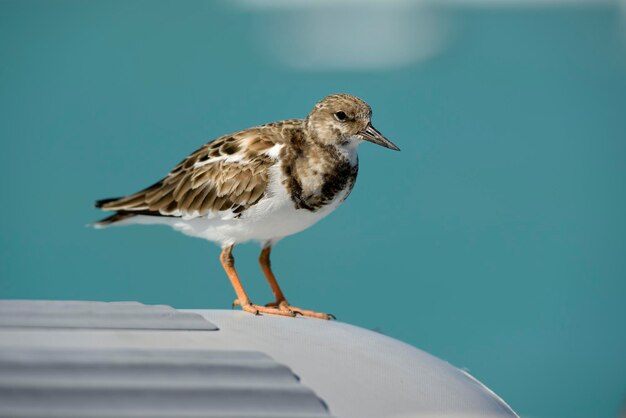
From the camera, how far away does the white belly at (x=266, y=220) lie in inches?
96.1

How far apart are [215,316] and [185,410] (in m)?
0.57

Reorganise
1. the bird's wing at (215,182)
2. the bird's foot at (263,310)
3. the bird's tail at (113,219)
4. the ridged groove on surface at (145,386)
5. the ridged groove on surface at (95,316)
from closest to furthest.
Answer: the ridged groove on surface at (145,386) → the ridged groove on surface at (95,316) → the bird's foot at (263,310) → the bird's wing at (215,182) → the bird's tail at (113,219)

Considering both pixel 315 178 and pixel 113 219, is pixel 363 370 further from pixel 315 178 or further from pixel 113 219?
pixel 113 219

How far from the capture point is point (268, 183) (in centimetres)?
245

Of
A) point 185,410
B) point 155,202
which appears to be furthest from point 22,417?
point 155,202

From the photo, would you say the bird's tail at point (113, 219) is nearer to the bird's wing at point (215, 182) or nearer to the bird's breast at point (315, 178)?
the bird's wing at point (215, 182)

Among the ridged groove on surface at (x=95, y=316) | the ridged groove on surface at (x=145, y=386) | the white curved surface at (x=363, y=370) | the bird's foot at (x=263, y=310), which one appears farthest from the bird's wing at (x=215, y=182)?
the ridged groove on surface at (x=145, y=386)

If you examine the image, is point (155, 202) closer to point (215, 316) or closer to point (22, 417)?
point (215, 316)

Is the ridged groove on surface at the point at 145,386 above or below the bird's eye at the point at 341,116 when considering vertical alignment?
below

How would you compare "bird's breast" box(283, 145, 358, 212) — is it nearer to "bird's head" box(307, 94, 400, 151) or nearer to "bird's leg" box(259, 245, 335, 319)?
"bird's head" box(307, 94, 400, 151)

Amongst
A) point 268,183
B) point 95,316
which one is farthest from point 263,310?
point 95,316

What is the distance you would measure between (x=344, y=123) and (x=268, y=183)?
0.86 feet

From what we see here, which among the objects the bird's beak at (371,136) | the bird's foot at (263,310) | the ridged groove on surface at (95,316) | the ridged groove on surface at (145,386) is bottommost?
the ridged groove on surface at (145,386)

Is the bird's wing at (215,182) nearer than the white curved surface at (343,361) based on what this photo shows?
No
